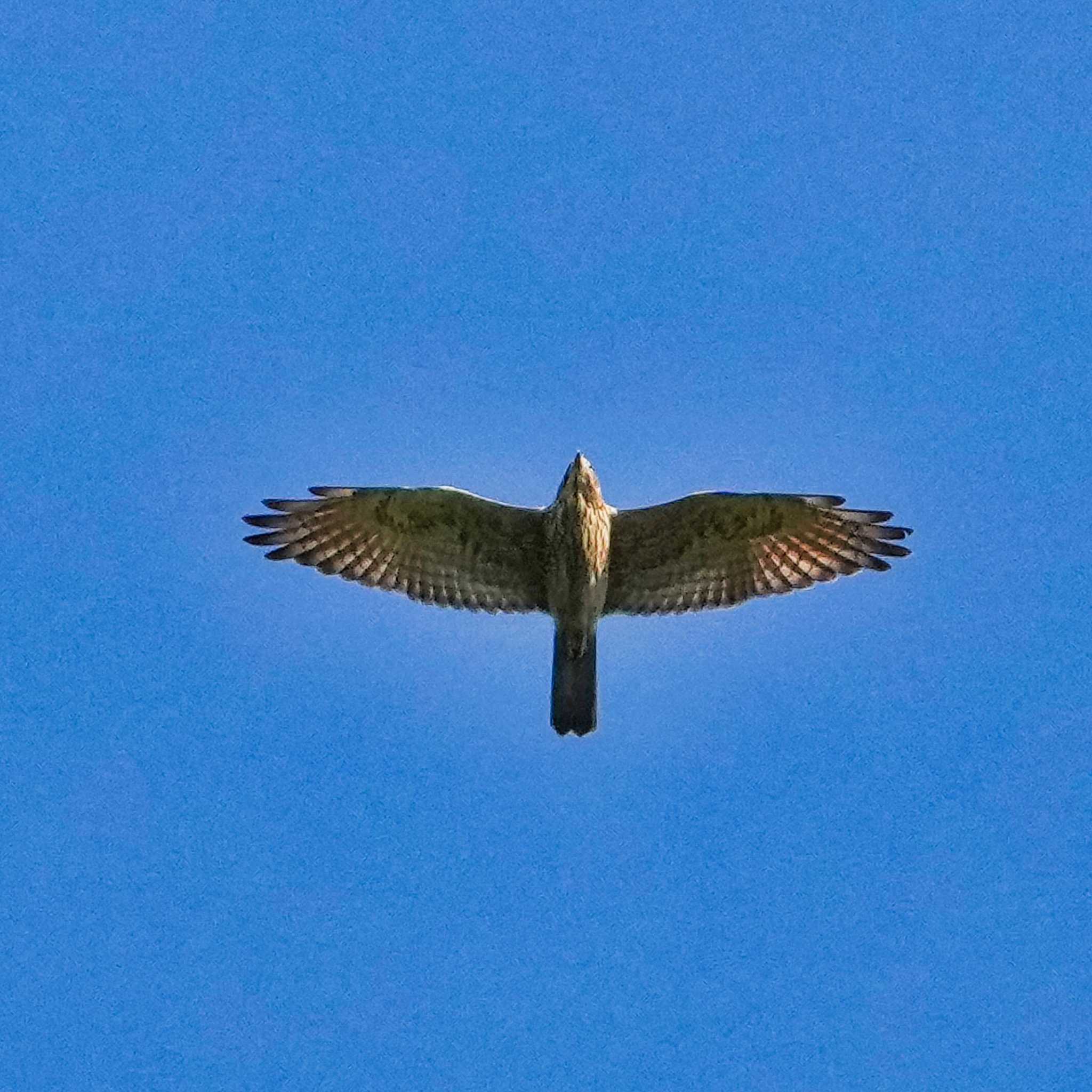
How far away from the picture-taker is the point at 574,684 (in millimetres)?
15352

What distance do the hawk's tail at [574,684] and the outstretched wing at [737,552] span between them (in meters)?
0.53

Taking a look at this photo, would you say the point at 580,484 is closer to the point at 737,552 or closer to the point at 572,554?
the point at 572,554

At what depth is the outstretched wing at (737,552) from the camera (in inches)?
611

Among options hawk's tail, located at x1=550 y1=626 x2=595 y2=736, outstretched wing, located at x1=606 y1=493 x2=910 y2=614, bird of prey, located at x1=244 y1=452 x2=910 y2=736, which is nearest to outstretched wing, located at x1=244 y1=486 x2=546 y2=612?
bird of prey, located at x1=244 y1=452 x2=910 y2=736

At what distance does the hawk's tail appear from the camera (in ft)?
50.0

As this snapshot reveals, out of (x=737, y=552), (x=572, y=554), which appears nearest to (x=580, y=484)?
(x=572, y=554)

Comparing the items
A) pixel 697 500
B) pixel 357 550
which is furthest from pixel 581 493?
pixel 357 550

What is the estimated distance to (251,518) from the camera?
52.0 feet

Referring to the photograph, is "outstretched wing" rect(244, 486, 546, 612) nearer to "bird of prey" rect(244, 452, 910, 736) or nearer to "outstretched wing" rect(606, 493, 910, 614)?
"bird of prey" rect(244, 452, 910, 736)

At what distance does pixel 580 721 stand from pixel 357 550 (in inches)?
94.9

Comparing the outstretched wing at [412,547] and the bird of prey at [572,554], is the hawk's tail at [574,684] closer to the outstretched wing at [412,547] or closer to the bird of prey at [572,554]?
the bird of prey at [572,554]

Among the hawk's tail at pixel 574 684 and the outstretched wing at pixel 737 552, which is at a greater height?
the outstretched wing at pixel 737 552

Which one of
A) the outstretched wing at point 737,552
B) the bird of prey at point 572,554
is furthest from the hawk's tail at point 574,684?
the outstretched wing at point 737,552

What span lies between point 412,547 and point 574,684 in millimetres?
1817
